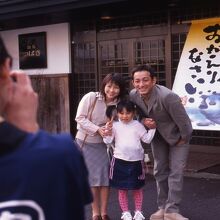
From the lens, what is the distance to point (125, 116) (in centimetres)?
512

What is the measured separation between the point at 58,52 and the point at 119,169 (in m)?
5.60

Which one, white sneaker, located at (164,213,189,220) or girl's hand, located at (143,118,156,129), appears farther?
white sneaker, located at (164,213,189,220)

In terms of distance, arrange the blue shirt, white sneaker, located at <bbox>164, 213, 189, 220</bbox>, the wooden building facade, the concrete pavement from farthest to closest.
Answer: the wooden building facade
the concrete pavement
white sneaker, located at <bbox>164, 213, 189, 220</bbox>
the blue shirt

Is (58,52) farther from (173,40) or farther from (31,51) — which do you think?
(173,40)

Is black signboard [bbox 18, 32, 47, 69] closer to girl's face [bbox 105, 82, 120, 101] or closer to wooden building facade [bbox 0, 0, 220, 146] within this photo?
wooden building facade [bbox 0, 0, 220, 146]

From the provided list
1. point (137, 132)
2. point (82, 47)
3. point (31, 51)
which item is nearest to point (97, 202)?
point (137, 132)

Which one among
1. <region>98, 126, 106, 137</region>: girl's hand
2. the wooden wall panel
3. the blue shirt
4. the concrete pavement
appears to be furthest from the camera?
the wooden wall panel

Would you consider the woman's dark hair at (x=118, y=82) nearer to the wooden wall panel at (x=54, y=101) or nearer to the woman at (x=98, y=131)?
the woman at (x=98, y=131)

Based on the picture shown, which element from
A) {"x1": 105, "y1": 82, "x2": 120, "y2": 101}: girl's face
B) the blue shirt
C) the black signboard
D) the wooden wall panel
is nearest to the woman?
{"x1": 105, "y1": 82, "x2": 120, "y2": 101}: girl's face

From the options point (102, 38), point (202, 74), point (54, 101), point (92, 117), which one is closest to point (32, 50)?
point (54, 101)

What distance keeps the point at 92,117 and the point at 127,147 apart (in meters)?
0.51

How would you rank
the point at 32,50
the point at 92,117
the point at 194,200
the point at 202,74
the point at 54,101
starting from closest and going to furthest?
the point at 92,117, the point at 194,200, the point at 202,74, the point at 54,101, the point at 32,50

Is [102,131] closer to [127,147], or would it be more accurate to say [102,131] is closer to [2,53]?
[127,147]

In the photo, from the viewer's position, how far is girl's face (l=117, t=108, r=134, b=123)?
5090mm
